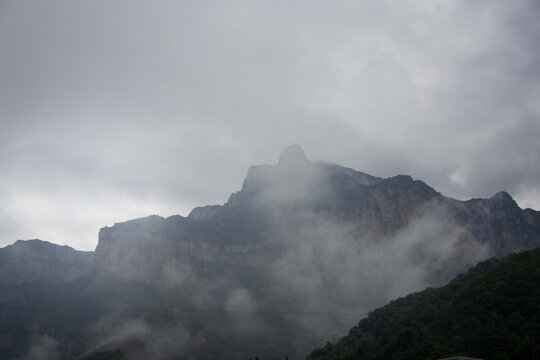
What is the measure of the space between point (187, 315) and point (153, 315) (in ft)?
44.0

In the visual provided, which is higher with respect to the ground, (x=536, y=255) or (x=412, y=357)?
(x=536, y=255)

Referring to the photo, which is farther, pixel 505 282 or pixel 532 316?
pixel 505 282

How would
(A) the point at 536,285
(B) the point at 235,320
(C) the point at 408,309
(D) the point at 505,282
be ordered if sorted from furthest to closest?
(B) the point at 235,320 < (C) the point at 408,309 < (D) the point at 505,282 < (A) the point at 536,285

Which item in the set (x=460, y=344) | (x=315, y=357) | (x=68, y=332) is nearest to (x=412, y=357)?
(x=460, y=344)

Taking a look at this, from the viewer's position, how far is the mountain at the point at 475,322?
7119 cm

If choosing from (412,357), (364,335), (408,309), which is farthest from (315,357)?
(412,357)

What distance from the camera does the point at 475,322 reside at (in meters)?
80.8

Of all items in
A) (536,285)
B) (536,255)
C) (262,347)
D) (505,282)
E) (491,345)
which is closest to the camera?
(491,345)

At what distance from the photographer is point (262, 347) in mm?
175625

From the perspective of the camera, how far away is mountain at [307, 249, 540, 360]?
71188mm

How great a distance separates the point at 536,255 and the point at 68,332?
561 ft

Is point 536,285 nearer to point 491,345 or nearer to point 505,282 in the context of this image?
point 505,282

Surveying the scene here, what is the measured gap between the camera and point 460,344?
76.2 m

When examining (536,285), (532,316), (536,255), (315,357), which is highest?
(536,255)
